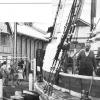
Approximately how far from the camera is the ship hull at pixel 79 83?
5.20 meters

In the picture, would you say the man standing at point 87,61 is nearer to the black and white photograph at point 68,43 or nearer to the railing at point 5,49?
the black and white photograph at point 68,43

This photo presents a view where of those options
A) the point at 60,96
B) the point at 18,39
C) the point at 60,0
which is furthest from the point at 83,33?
the point at 18,39

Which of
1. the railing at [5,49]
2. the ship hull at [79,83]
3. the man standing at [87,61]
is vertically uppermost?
the railing at [5,49]

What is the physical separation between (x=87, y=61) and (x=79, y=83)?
1.43 feet

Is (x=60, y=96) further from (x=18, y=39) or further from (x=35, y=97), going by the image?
(x=18, y=39)

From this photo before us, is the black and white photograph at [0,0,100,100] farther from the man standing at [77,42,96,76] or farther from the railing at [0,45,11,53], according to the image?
the railing at [0,45,11,53]

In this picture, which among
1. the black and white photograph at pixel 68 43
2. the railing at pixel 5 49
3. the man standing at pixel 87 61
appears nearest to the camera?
the black and white photograph at pixel 68 43

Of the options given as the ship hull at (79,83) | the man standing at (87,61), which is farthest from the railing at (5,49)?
the man standing at (87,61)

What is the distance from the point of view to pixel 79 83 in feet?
18.4

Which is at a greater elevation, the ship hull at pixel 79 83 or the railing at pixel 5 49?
the railing at pixel 5 49

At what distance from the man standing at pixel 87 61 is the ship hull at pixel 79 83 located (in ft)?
0.46

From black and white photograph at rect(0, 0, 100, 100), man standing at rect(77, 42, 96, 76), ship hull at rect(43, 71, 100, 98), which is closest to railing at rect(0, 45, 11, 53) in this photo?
black and white photograph at rect(0, 0, 100, 100)

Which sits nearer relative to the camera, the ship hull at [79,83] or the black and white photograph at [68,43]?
the black and white photograph at [68,43]

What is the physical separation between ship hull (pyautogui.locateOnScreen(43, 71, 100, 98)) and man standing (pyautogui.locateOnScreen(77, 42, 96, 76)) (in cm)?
14
